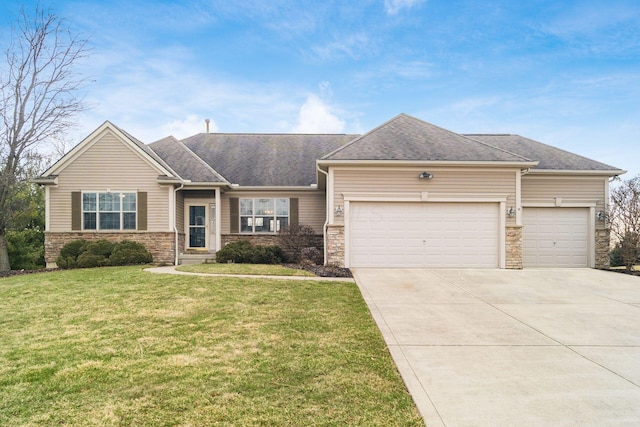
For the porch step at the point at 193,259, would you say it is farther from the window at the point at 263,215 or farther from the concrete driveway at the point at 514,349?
the concrete driveway at the point at 514,349

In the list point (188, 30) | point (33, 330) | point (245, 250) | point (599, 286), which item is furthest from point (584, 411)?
point (188, 30)

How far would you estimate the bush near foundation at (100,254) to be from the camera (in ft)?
41.1

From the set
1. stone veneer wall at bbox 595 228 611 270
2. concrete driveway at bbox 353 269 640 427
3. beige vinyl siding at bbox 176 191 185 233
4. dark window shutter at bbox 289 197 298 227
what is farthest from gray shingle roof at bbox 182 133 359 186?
stone veneer wall at bbox 595 228 611 270

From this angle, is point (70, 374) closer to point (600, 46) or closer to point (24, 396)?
point (24, 396)

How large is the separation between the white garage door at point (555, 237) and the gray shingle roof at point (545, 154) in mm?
1633

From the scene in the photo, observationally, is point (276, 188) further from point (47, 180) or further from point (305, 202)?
point (47, 180)

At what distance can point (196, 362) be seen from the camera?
4.18 metres

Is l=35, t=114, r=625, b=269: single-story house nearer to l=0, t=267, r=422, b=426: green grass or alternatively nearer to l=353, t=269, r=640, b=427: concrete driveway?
l=353, t=269, r=640, b=427: concrete driveway

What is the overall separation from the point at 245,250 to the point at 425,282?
6945 millimetres

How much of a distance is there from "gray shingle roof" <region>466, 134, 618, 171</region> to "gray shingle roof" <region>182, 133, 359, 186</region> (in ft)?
23.6

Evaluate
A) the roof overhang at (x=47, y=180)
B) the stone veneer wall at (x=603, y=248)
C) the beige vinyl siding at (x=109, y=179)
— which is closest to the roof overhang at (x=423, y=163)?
the stone veneer wall at (x=603, y=248)

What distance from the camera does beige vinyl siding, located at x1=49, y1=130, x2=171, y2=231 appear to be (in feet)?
45.3

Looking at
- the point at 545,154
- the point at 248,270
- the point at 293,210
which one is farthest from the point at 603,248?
the point at 248,270

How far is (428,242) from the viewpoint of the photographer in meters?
12.3
